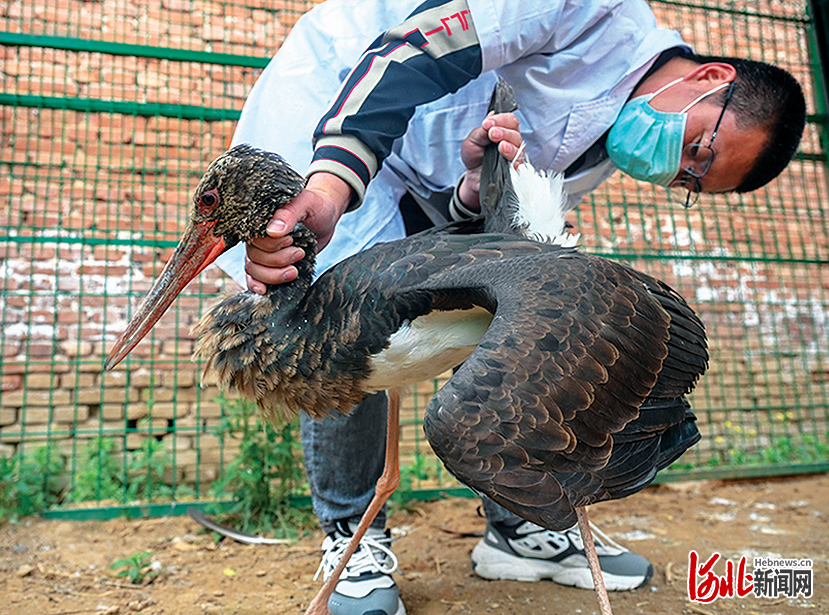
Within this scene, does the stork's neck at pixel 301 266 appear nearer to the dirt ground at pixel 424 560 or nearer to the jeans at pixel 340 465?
the jeans at pixel 340 465

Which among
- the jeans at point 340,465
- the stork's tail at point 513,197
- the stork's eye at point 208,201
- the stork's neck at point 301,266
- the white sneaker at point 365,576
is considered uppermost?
the stork's tail at point 513,197

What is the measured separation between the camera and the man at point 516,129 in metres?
1.88

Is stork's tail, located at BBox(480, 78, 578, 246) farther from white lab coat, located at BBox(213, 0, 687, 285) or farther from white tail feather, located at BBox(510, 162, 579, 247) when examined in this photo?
white lab coat, located at BBox(213, 0, 687, 285)

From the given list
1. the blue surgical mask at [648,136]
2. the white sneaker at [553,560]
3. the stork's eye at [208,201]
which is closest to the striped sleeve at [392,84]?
the stork's eye at [208,201]

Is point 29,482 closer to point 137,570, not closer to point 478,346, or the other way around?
point 137,570

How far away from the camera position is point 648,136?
1.99 metres

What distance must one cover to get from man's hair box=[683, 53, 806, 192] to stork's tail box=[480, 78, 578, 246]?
737mm

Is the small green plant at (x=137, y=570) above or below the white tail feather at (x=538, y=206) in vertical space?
below

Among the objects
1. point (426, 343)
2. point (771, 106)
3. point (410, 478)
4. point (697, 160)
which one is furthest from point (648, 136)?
point (410, 478)

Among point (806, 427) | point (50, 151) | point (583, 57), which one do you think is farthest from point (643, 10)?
point (806, 427)

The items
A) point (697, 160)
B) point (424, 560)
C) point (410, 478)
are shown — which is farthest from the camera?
point (410, 478)

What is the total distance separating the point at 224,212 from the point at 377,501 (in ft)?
2.98

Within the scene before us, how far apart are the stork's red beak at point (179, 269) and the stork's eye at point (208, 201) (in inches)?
1.3

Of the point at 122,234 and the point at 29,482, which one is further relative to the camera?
the point at 122,234
